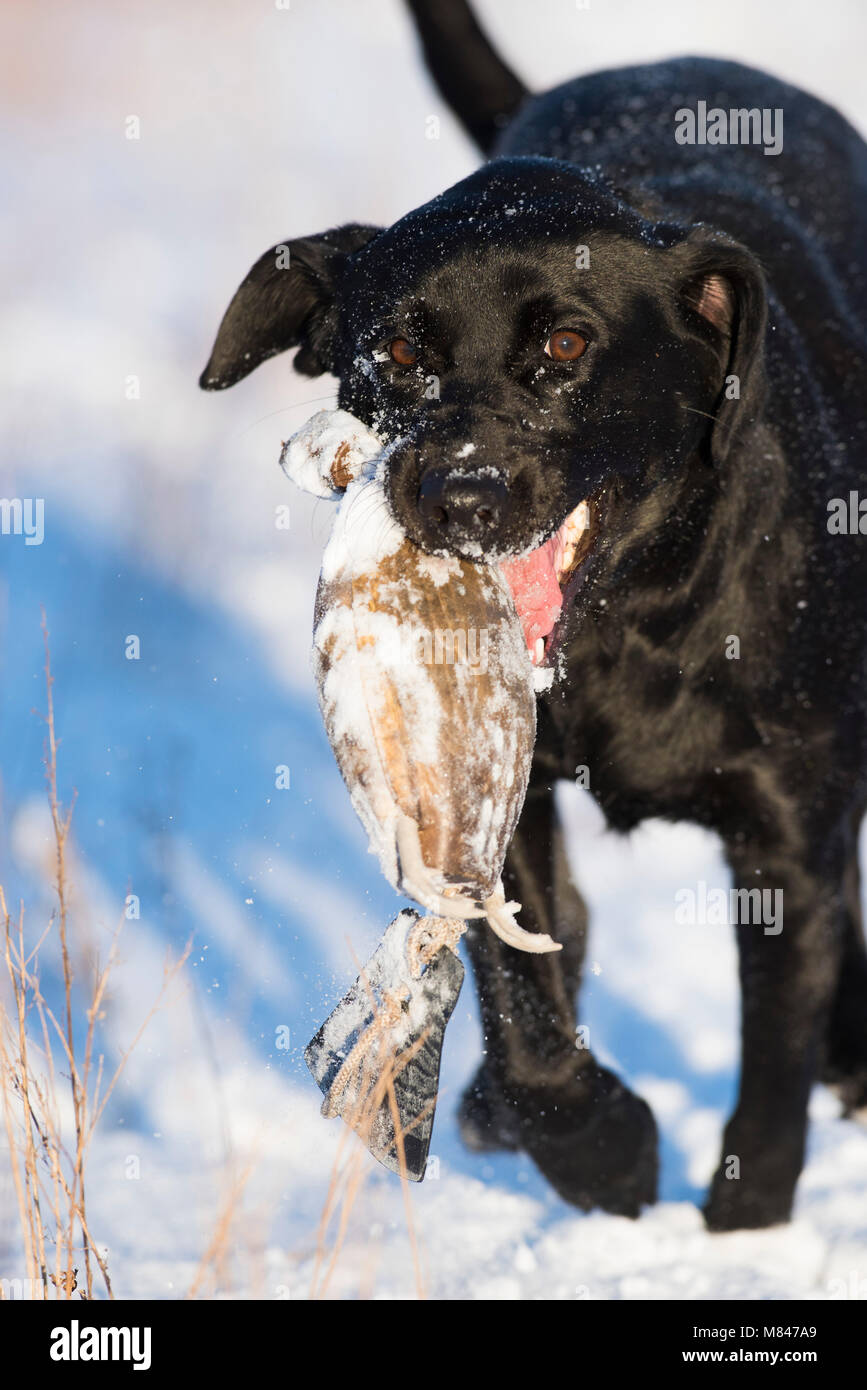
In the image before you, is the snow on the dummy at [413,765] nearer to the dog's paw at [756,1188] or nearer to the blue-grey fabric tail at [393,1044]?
the blue-grey fabric tail at [393,1044]

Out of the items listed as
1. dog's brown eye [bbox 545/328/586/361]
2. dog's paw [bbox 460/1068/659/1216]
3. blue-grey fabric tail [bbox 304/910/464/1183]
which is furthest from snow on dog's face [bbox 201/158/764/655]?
dog's paw [bbox 460/1068/659/1216]

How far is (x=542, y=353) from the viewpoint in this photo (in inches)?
85.4

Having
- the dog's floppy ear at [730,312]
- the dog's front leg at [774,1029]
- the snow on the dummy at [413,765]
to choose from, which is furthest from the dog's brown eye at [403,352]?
the dog's front leg at [774,1029]

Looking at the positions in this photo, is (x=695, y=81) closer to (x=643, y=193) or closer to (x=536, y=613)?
(x=643, y=193)

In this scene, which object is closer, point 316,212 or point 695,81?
point 695,81

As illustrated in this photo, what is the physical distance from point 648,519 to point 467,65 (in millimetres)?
2345

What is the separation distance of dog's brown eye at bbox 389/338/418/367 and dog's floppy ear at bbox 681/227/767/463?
1.54 ft

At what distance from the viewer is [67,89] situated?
7273mm

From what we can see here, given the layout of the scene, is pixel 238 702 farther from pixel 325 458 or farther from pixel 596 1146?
pixel 325 458

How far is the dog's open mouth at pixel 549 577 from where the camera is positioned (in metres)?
2.17

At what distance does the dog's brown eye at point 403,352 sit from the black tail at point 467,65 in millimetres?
2155

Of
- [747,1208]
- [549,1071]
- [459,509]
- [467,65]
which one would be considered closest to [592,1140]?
[549,1071]

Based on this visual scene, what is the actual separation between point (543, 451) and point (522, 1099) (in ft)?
4.33

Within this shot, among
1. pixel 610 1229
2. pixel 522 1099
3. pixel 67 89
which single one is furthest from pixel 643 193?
pixel 67 89
